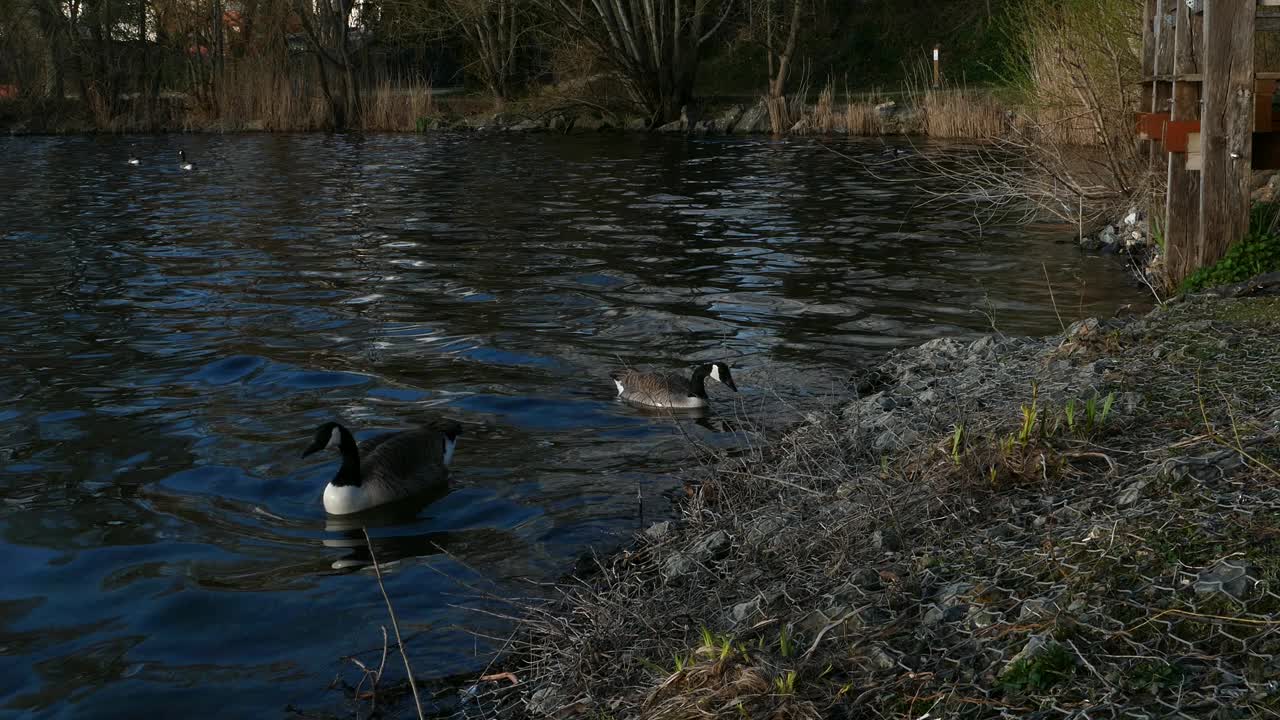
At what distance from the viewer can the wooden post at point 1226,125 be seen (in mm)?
9586

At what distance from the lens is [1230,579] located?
3963mm

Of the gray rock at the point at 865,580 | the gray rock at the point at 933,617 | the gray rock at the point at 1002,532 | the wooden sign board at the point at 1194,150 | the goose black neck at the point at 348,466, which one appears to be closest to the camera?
the gray rock at the point at 933,617

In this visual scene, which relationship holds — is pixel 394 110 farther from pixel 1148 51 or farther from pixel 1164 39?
pixel 1164 39

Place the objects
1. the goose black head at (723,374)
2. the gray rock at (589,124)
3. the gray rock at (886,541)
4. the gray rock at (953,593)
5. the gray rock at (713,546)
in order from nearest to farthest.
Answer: the gray rock at (953,593) → the gray rock at (886,541) → the gray rock at (713,546) → the goose black head at (723,374) → the gray rock at (589,124)

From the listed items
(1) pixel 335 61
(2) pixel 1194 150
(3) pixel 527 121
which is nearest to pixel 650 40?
(3) pixel 527 121

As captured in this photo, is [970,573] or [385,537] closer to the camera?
[970,573]

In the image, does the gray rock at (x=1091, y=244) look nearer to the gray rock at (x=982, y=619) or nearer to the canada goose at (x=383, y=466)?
the canada goose at (x=383, y=466)

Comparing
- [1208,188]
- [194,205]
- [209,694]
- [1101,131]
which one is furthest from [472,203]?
[209,694]

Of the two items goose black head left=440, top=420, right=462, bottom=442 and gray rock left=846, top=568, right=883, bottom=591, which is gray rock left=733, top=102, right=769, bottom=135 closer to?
goose black head left=440, top=420, right=462, bottom=442

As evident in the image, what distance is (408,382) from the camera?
411 inches

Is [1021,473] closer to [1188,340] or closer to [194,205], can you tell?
[1188,340]

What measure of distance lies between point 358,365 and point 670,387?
10.7 ft

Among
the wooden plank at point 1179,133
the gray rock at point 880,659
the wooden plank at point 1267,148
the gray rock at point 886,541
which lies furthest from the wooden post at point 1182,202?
the gray rock at point 880,659

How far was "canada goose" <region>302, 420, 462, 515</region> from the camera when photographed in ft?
24.5
